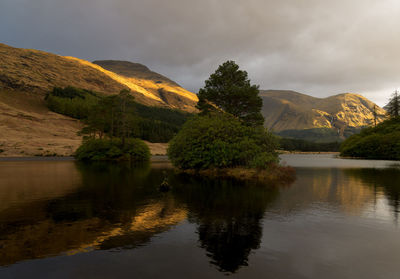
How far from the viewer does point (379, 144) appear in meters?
113

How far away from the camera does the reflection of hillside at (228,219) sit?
31.9 ft

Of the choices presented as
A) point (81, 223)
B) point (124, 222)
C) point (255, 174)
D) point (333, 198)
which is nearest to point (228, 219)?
point (124, 222)

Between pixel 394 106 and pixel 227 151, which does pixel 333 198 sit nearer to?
pixel 227 151

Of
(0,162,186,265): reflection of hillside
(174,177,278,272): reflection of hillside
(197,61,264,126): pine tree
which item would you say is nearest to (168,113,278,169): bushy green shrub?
(197,61,264,126): pine tree

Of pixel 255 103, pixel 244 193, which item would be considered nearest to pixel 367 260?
pixel 244 193

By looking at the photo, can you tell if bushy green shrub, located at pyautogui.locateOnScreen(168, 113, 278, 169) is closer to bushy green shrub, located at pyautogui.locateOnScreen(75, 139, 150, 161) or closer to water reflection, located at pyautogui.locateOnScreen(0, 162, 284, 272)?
water reflection, located at pyautogui.locateOnScreen(0, 162, 284, 272)

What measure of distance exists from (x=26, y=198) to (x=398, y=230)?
25.2 m

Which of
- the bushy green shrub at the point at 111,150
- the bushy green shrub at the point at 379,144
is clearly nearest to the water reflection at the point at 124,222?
the bushy green shrub at the point at 111,150

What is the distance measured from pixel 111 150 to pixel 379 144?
11476cm

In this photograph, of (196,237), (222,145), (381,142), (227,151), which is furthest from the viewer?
(381,142)

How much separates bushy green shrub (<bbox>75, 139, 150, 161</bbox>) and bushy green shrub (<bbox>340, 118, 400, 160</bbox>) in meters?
102

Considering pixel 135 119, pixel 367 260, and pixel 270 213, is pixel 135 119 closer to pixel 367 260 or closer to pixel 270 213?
pixel 270 213

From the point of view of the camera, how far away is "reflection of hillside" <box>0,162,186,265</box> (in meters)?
10.3

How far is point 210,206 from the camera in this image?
17.7 meters
